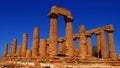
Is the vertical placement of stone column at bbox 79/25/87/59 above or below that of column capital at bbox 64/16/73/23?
below

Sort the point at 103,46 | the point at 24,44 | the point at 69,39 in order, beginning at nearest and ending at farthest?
the point at 69,39 < the point at 103,46 < the point at 24,44

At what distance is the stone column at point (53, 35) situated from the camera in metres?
22.1

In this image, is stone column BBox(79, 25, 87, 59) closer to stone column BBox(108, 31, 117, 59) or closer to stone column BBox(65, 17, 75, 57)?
stone column BBox(65, 17, 75, 57)

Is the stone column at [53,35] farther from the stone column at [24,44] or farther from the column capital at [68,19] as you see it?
the stone column at [24,44]

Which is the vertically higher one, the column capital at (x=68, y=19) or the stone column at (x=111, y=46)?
the column capital at (x=68, y=19)

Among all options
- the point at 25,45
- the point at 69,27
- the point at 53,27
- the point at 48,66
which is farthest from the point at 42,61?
the point at 25,45

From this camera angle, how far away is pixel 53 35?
2264 centimetres

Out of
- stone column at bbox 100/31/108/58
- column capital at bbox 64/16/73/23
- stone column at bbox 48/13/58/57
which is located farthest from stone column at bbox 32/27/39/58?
stone column at bbox 100/31/108/58

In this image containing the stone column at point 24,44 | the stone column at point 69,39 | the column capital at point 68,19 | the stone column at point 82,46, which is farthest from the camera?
the stone column at point 24,44

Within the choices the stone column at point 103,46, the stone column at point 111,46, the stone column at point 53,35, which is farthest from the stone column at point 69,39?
the stone column at point 111,46

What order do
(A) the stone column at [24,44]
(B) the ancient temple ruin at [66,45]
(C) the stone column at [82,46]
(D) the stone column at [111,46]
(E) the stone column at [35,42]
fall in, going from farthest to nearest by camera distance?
(A) the stone column at [24,44], (D) the stone column at [111,46], (E) the stone column at [35,42], (C) the stone column at [82,46], (B) the ancient temple ruin at [66,45]

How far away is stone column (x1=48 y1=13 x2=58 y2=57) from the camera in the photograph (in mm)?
22144

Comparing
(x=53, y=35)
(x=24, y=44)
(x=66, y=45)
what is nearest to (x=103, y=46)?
(x=66, y=45)

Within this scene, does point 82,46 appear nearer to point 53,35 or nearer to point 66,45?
point 66,45
